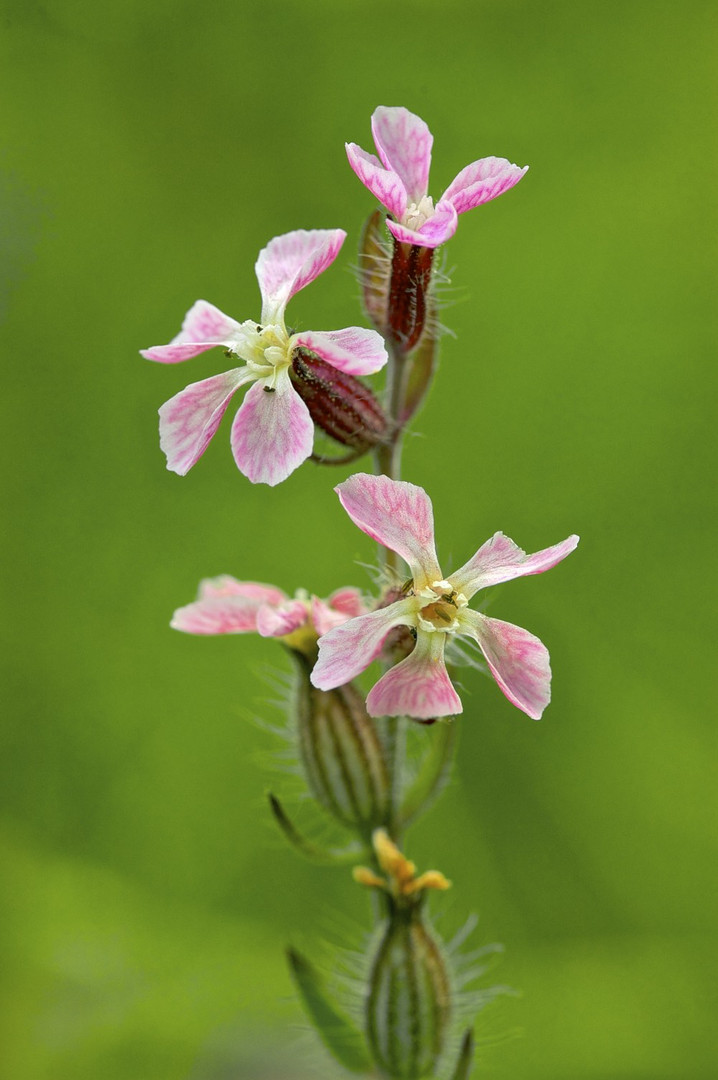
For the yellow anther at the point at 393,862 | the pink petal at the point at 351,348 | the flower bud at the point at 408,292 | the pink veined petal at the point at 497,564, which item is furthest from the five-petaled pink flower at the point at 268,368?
the yellow anther at the point at 393,862

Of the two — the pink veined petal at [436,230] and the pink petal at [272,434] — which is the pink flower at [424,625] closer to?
the pink petal at [272,434]

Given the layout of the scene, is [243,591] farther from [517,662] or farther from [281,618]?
[517,662]

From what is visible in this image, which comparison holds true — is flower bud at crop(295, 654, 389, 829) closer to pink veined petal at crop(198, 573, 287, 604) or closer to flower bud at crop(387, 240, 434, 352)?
pink veined petal at crop(198, 573, 287, 604)

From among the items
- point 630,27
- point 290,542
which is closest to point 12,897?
point 290,542

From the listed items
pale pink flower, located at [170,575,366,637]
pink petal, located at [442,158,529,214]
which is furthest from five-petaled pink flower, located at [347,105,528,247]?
pale pink flower, located at [170,575,366,637]

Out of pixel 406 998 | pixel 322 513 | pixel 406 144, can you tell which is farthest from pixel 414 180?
pixel 322 513

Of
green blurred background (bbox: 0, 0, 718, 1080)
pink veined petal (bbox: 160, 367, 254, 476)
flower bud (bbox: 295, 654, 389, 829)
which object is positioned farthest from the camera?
green blurred background (bbox: 0, 0, 718, 1080)

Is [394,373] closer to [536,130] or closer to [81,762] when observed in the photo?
[81,762]
